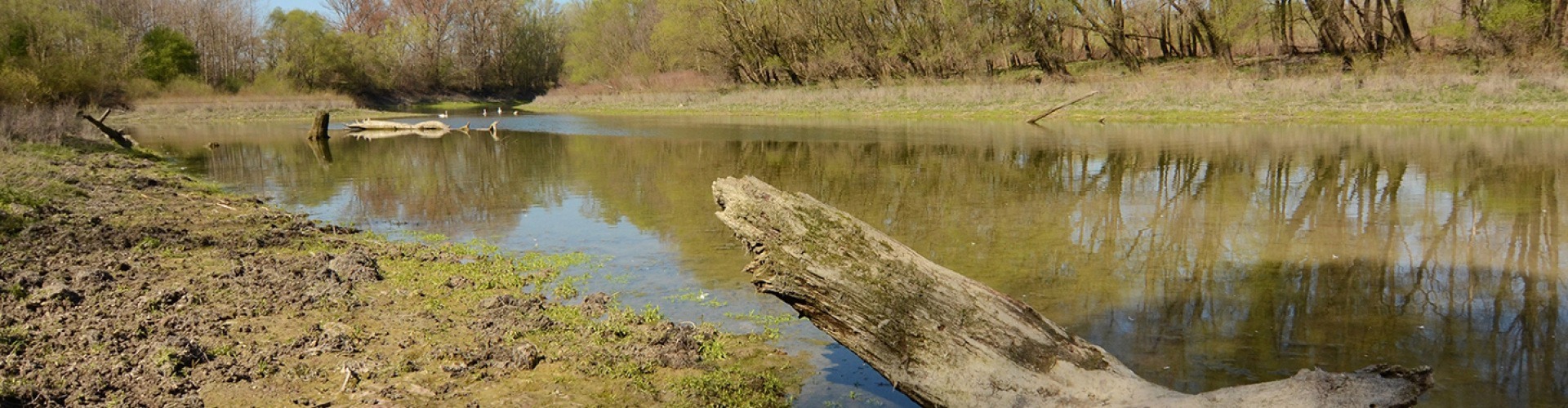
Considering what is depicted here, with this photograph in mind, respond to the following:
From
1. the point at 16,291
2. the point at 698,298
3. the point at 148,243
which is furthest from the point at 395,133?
the point at 698,298

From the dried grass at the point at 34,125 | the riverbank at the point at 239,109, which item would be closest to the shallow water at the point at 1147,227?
the dried grass at the point at 34,125

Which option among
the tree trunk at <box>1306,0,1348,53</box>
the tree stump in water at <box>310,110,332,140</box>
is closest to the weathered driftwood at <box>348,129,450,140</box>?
the tree stump in water at <box>310,110,332,140</box>

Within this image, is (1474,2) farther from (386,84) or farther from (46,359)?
(386,84)

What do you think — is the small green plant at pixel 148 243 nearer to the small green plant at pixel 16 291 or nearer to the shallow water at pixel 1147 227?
the small green plant at pixel 16 291

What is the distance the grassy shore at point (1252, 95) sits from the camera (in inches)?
A: 998

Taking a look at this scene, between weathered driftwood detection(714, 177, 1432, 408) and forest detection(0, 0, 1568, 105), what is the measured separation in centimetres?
2609

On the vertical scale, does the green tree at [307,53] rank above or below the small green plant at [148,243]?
above

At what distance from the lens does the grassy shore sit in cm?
2536

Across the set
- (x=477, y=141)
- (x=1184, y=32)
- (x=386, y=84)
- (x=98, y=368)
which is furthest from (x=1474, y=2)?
(x=386, y=84)

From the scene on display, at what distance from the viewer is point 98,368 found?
4.84m

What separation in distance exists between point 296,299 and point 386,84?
228ft

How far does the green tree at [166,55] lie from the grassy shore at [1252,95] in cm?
3404

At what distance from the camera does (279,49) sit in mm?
64875

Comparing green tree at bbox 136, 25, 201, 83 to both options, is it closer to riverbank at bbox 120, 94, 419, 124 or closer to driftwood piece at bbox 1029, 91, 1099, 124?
riverbank at bbox 120, 94, 419, 124
